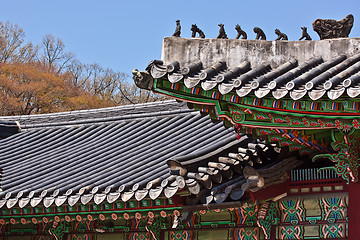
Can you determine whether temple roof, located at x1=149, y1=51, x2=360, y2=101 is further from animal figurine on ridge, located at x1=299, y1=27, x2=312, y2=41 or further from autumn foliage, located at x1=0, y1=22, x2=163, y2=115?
autumn foliage, located at x1=0, y1=22, x2=163, y2=115

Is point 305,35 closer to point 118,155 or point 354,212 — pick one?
point 354,212

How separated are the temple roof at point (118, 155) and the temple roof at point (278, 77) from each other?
1.12 meters

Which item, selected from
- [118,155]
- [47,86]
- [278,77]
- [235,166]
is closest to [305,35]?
[278,77]

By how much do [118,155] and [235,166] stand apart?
11.5 ft

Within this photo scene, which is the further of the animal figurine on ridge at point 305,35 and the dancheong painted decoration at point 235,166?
the animal figurine on ridge at point 305,35

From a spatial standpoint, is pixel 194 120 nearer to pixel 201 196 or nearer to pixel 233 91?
pixel 201 196

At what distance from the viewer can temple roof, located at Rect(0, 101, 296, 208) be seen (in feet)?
28.1

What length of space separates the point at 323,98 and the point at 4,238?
6607 mm

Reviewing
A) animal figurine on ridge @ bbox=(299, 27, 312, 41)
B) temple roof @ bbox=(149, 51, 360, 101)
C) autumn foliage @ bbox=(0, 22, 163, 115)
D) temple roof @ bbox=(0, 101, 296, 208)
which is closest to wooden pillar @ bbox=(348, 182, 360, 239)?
temple roof @ bbox=(0, 101, 296, 208)

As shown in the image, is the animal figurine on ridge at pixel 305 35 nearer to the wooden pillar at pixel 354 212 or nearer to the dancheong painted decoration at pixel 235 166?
the dancheong painted decoration at pixel 235 166

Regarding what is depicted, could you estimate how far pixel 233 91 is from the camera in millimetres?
7504

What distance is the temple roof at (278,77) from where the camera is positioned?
6.93 m

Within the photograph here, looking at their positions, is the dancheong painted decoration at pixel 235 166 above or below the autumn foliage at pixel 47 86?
below

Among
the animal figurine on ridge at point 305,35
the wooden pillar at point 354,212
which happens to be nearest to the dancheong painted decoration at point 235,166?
the wooden pillar at point 354,212
